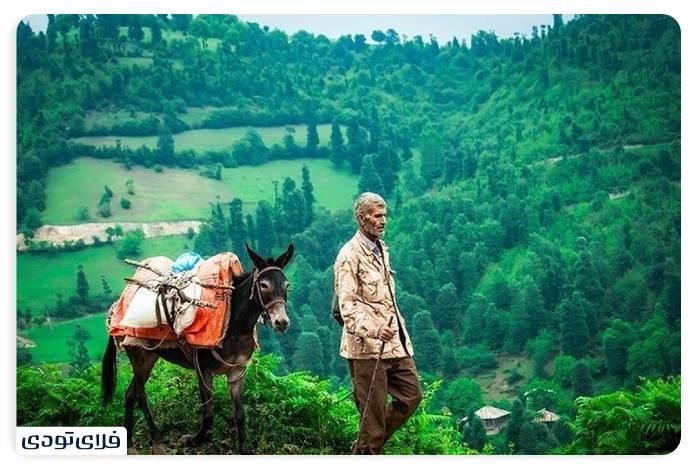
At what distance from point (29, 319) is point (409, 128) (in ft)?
44.9

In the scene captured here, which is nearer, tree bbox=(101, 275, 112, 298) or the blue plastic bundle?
the blue plastic bundle

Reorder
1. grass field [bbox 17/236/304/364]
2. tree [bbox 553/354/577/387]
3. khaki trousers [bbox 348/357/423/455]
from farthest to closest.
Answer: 1. tree [bbox 553/354/577/387]
2. grass field [bbox 17/236/304/364]
3. khaki trousers [bbox 348/357/423/455]

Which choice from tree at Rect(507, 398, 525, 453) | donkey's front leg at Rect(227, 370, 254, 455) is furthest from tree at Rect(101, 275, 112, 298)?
donkey's front leg at Rect(227, 370, 254, 455)

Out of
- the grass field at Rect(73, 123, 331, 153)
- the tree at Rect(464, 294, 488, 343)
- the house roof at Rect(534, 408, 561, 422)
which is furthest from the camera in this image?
the tree at Rect(464, 294, 488, 343)

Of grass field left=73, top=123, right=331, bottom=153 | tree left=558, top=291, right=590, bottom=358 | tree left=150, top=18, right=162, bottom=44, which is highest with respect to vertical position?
tree left=150, top=18, right=162, bottom=44

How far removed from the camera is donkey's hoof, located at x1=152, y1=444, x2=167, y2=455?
39.4ft

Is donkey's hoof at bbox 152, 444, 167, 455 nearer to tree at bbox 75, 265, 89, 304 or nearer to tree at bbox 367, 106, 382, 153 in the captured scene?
tree at bbox 75, 265, 89, 304

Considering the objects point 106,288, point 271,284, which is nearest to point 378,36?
point 106,288

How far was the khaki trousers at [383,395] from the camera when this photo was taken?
34.6 feet

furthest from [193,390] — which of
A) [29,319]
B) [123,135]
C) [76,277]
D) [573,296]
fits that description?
[573,296]

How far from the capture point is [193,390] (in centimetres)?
1280

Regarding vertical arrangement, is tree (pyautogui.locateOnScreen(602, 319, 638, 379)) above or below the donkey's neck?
below
